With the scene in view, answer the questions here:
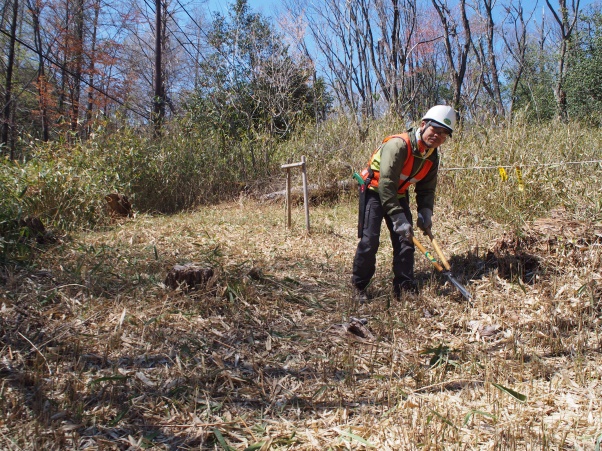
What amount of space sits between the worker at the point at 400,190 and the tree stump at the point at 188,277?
125 cm

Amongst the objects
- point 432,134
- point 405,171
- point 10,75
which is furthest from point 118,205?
point 10,75

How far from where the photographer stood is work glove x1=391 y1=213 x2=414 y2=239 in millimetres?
3404

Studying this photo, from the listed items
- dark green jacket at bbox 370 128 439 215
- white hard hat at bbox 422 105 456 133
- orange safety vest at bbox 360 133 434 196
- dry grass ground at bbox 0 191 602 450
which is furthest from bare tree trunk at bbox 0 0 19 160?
white hard hat at bbox 422 105 456 133

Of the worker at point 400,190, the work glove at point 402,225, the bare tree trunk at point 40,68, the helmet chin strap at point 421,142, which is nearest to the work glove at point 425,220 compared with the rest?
the worker at point 400,190

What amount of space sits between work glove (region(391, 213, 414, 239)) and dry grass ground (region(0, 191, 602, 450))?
1.85 feet

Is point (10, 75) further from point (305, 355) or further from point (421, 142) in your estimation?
point (305, 355)

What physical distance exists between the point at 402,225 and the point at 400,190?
1.44 feet

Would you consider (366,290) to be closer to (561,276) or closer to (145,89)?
(561,276)

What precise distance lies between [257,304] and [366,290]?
98 cm

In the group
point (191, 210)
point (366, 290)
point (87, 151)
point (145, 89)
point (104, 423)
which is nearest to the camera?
point (104, 423)

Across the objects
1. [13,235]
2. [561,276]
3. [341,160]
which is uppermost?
[341,160]

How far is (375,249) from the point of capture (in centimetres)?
365

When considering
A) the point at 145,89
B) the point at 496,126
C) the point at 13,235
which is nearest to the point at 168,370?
the point at 13,235

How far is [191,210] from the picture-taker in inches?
356
